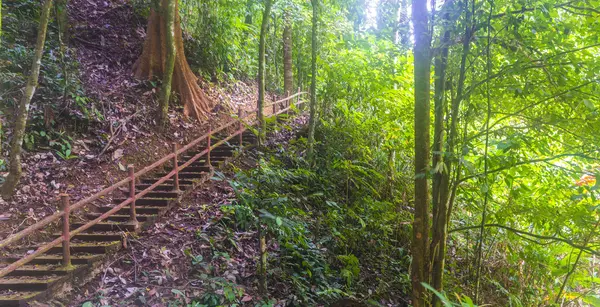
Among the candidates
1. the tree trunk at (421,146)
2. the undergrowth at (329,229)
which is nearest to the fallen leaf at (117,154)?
the undergrowth at (329,229)

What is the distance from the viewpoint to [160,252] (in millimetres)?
5742

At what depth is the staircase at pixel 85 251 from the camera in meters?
4.58

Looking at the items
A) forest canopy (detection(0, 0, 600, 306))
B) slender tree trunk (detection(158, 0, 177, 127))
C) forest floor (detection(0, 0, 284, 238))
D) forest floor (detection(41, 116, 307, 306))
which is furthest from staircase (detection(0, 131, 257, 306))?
slender tree trunk (detection(158, 0, 177, 127))

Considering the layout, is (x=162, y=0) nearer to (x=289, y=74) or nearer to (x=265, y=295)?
(x=289, y=74)

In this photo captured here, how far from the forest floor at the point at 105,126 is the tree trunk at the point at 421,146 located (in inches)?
223

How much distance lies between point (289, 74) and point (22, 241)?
1023 centimetres

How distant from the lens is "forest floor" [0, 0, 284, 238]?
6.48 m

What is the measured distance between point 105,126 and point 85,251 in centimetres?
355

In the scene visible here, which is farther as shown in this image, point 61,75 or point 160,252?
point 61,75

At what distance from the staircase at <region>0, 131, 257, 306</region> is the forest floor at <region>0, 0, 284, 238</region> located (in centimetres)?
62

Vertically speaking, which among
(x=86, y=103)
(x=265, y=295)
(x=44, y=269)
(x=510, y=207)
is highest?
(x=86, y=103)

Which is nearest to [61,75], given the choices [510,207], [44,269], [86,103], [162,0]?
[86,103]

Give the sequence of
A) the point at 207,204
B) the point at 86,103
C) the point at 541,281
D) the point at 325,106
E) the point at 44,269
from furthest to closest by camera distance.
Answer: the point at 325,106, the point at 86,103, the point at 207,204, the point at 541,281, the point at 44,269

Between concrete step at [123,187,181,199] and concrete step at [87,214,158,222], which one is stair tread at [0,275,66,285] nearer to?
concrete step at [87,214,158,222]
